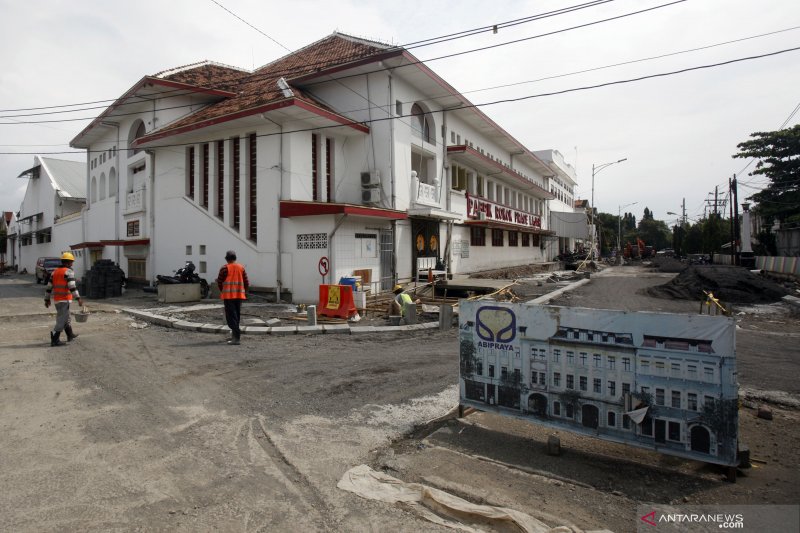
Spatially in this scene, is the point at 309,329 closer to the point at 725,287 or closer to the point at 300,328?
the point at 300,328

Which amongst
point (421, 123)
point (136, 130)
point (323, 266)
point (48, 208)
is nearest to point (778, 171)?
point (421, 123)

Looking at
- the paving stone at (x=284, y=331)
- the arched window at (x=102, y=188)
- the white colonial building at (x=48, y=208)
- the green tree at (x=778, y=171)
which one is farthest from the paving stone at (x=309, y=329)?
the green tree at (x=778, y=171)

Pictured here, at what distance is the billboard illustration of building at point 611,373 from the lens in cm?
346

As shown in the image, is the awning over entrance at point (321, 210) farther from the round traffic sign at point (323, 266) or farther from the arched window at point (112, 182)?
the arched window at point (112, 182)

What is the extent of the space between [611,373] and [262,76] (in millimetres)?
20898

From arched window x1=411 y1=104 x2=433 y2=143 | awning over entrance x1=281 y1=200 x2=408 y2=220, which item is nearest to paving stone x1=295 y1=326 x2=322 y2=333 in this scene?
awning over entrance x1=281 y1=200 x2=408 y2=220

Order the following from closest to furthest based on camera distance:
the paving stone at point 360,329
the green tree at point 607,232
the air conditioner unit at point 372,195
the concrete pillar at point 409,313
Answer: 1. the paving stone at point 360,329
2. the concrete pillar at point 409,313
3. the air conditioner unit at point 372,195
4. the green tree at point 607,232

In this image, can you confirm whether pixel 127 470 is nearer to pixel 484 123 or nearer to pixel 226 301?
pixel 226 301

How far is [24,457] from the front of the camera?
384cm

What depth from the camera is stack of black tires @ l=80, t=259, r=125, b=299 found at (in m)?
18.2

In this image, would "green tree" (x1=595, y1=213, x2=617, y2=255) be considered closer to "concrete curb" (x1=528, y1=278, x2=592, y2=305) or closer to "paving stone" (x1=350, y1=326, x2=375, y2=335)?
"concrete curb" (x1=528, y1=278, x2=592, y2=305)

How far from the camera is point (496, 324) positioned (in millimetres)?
4527

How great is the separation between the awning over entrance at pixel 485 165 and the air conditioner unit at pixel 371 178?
540cm

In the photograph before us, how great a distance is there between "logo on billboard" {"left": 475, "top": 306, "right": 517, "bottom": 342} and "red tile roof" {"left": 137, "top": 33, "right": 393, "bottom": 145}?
11.8 meters
